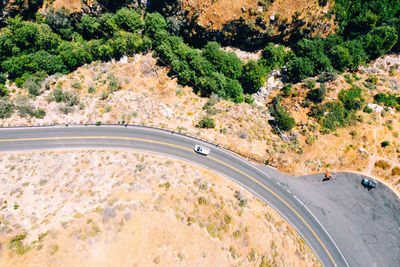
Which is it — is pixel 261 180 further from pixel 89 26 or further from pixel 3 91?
pixel 3 91

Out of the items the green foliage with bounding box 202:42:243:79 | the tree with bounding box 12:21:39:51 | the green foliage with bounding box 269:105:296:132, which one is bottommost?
the tree with bounding box 12:21:39:51

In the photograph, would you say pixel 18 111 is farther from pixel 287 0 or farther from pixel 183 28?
pixel 287 0

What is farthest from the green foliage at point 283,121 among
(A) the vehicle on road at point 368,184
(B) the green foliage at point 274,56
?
(A) the vehicle on road at point 368,184

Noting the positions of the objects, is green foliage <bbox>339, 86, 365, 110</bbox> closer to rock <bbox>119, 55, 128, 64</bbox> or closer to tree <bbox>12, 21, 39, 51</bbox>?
rock <bbox>119, 55, 128, 64</bbox>

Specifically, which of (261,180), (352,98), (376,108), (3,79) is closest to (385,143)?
(376,108)

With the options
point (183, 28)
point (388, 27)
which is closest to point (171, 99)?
point (183, 28)

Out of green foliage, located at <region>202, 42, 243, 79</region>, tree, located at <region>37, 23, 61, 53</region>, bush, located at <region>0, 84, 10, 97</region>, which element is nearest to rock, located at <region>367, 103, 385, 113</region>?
green foliage, located at <region>202, 42, 243, 79</region>
